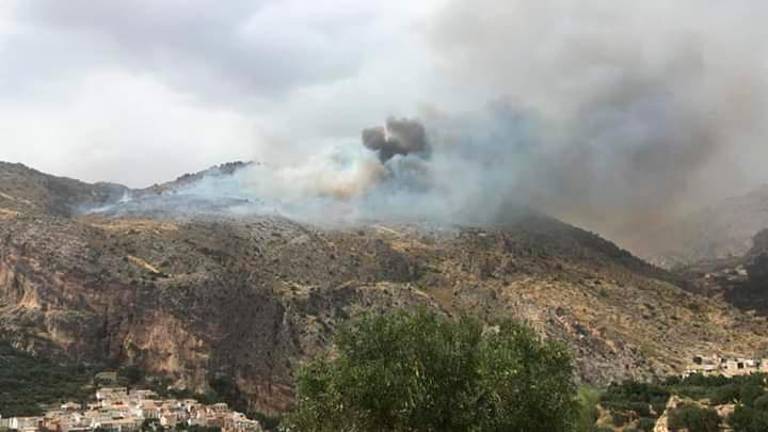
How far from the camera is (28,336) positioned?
11825 centimetres

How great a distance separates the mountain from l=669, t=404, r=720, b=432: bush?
55134mm

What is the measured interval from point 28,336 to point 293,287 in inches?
1720

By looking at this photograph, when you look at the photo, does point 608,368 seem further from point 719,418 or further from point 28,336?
point 28,336

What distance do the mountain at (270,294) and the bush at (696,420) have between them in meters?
55.1

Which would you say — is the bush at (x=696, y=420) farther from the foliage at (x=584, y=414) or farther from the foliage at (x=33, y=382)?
the foliage at (x=33, y=382)

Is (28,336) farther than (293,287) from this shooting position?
No

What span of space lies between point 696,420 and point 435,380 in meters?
24.6

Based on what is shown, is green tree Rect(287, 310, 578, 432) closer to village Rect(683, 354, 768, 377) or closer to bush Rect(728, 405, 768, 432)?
bush Rect(728, 405, 768, 432)

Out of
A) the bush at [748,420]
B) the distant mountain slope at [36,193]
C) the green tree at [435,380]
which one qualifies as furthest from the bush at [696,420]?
the distant mountain slope at [36,193]

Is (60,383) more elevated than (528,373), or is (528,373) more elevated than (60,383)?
(528,373)

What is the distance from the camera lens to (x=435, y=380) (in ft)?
97.1

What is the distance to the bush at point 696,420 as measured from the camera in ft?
153

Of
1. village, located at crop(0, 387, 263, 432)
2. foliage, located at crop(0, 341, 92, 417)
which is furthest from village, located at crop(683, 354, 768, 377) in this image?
foliage, located at crop(0, 341, 92, 417)

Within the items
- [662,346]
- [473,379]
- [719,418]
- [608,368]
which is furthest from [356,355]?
[662,346]
